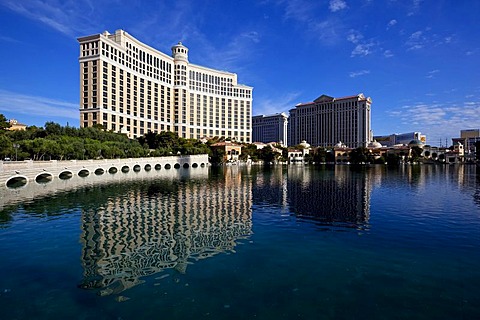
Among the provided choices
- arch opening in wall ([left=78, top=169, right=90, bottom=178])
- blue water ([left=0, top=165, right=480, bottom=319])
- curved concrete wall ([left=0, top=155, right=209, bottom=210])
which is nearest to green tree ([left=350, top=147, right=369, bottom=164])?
curved concrete wall ([left=0, top=155, right=209, bottom=210])

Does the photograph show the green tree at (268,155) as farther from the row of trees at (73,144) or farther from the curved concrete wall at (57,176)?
the curved concrete wall at (57,176)

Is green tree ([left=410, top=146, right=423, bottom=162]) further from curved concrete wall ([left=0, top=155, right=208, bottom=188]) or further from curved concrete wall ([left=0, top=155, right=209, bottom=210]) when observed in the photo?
curved concrete wall ([left=0, top=155, right=209, bottom=210])

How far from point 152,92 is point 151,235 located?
148m

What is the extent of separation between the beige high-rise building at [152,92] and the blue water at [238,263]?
109474mm

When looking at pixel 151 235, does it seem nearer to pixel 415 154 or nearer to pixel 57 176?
pixel 57 176

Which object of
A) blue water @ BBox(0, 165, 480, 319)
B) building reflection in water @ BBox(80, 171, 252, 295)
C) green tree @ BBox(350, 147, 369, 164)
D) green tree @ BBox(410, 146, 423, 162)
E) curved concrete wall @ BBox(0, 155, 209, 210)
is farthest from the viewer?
green tree @ BBox(410, 146, 423, 162)

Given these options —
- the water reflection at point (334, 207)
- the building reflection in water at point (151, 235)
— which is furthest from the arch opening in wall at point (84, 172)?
the water reflection at point (334, 207)

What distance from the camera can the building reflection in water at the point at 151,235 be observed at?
1304 cm

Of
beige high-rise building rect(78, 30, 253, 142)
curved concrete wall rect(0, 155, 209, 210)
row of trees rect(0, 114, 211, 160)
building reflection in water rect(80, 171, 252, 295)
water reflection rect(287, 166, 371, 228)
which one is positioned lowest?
water reflection rect(287, 166, 371, 228)

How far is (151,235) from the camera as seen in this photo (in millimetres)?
18281

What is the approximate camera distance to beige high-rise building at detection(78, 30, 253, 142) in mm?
120875

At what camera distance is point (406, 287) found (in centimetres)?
1138

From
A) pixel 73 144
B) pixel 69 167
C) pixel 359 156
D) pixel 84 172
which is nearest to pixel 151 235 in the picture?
pixel 69 167

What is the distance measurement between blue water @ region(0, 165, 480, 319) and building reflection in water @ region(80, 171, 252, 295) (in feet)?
0.30
